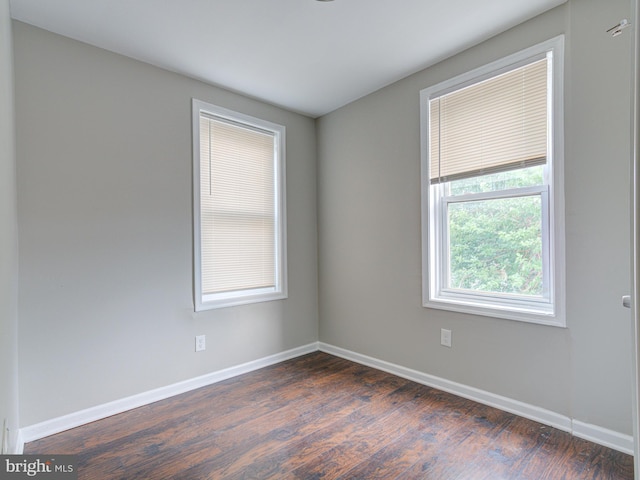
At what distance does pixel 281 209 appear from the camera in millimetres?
3299

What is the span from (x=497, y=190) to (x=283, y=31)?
5.91 feet

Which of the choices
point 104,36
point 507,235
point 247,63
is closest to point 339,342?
point 507,235

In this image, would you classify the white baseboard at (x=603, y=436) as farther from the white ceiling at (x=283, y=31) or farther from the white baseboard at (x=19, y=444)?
the white baseboard at (x=19, y=444)

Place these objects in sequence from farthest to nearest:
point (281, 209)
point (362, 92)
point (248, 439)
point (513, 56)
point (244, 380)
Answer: point (281, 209) → point (362, 92) → point (244, 380) → point (513, 56) → point (248, 439)

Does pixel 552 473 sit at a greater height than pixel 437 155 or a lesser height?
lesser

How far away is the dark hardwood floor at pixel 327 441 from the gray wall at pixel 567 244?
0.28m

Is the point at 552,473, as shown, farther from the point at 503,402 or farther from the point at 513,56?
the point at 513,56

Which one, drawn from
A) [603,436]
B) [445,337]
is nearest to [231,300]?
[445,337]

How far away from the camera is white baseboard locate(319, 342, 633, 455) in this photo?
1.76 m

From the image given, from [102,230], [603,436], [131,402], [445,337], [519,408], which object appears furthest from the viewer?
[445,337]

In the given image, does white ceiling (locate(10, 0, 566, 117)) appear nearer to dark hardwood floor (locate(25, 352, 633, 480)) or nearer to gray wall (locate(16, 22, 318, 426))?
gray wall (locate(16, 22, 318, 426))

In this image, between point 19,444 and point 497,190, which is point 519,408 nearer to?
point 497,190

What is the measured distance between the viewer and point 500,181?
225 centimetres

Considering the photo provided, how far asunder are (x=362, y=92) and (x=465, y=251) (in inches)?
67.4
